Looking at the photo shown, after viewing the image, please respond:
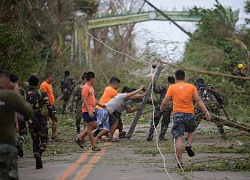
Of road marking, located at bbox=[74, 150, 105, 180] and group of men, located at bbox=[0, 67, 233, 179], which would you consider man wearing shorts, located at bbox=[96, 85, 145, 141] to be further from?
road marking, located at bbox=[74, 150, 105, 180]

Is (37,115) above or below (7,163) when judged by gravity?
above

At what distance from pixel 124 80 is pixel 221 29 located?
7.70m

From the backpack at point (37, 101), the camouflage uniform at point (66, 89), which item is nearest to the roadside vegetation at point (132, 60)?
the camouflage uniform at point (66, 89)

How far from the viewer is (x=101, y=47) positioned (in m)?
56.7

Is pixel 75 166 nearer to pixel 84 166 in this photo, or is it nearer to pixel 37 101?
pixel 84 166

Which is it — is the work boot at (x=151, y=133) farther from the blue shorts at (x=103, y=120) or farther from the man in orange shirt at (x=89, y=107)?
the man in orange shirt at (x=89, y=107)

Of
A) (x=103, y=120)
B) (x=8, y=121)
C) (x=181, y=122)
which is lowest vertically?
(x=103, y=120)

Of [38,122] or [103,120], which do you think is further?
[103,120]

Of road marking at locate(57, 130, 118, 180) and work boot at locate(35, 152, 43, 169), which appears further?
work boot at locate(35, 152, 43, 169)

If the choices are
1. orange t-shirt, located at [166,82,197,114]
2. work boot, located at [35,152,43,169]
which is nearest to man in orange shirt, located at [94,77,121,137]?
work boot, located at [35,152,43,169]

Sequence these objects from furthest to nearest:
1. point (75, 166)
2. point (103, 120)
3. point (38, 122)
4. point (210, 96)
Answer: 1. point (103, 120)
2. point (210, 96)
3. point (38, 122)
4. point (75, 166)

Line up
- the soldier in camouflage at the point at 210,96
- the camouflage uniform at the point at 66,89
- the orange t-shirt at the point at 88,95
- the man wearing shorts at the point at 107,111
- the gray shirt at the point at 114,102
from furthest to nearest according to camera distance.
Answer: the camouflage uniform at the point at 66,89
the gray shirt at the point at 114,102
the man wearing shorts at the point at 107,111
the soldier in camouflage at the point at 210,96
the orange t-shirt at the point at 88,95

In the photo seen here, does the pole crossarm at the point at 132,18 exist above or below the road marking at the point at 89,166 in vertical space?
above

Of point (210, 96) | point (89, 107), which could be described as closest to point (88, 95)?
point (89, 107)
